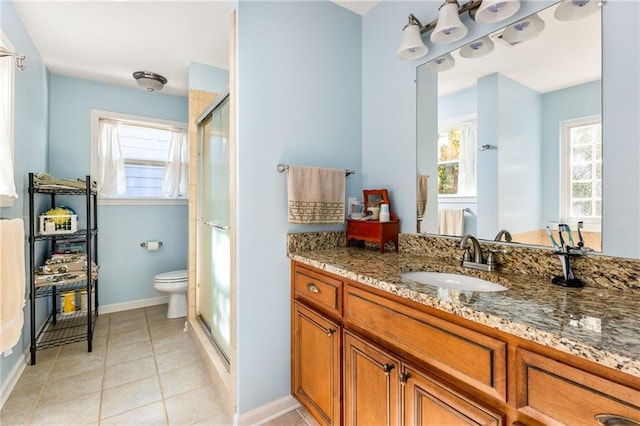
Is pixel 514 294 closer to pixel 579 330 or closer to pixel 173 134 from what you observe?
pixel 579 330

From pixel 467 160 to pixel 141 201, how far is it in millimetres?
3246

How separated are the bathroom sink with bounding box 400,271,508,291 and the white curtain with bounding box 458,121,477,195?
1.51 ft

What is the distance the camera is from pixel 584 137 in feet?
3.61

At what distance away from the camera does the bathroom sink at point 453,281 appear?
117 centimetres

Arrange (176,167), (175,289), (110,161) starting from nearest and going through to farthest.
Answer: (175,289), (110,161), (176,167)

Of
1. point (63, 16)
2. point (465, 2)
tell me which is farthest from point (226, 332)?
point (63, 16)

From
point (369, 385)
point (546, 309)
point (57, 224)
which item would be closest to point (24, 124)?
point (57, 224)

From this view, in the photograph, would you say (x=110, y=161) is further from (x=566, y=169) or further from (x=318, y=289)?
(x=566, y=169)

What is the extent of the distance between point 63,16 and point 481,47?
2.65 m

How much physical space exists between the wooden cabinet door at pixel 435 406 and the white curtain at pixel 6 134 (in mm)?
2141

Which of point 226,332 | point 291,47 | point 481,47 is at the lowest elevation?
point 226,332

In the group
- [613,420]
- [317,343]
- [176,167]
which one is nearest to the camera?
[613,420]

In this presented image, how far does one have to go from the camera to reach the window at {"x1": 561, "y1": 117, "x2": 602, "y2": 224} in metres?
1.07

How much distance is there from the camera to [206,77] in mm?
2777
